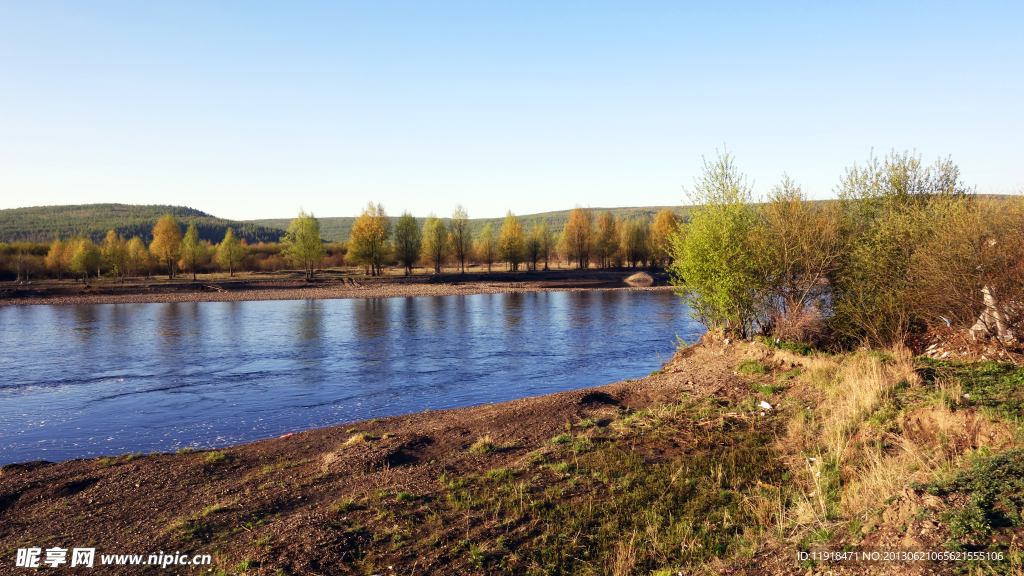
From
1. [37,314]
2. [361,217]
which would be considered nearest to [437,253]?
[361,217]

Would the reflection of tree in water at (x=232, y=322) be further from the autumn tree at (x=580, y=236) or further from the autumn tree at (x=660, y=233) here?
the autumn tree at (x=660, y=233)

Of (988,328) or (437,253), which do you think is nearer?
(988,328)

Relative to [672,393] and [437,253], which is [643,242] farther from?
[672,393]

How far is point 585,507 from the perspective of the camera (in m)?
8.18

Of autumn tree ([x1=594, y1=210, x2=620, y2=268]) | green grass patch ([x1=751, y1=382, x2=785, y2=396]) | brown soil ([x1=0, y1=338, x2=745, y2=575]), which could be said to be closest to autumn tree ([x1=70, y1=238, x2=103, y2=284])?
autumn tree ([x1=594, y1=210, x2=620, y2=268])

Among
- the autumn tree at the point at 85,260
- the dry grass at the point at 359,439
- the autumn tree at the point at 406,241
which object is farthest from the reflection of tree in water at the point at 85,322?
the autumn tree at the point at 406,241

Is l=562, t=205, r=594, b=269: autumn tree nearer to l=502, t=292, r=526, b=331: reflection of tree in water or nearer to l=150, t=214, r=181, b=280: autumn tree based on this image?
l=502, t=292, r=526, b=331: reflection of tree in water

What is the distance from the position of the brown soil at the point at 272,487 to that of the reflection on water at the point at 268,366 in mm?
2758

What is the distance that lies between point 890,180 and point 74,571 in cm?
2474

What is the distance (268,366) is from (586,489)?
17811mm

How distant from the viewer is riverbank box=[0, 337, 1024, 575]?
6531 millimetres

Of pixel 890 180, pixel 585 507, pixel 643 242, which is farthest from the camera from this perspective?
pixel 643 242

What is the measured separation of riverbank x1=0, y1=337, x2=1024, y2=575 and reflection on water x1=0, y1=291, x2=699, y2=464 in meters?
3.12

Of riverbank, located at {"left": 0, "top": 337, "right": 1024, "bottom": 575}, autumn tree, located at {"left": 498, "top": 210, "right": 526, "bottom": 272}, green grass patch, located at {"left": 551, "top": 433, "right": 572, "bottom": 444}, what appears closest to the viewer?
riverbank, located at {"left": 0, "top": 337, "right": 1024, "bottom": 575}
